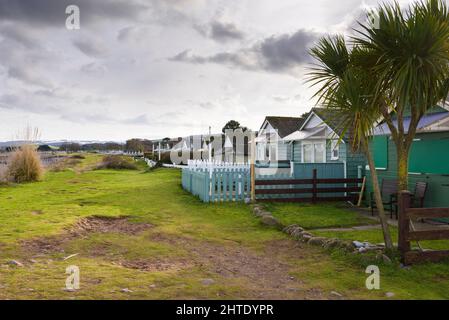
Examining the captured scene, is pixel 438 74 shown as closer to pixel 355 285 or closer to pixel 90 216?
pixel 355 285

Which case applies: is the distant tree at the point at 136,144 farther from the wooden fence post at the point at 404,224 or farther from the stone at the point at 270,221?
the wooden fence post at the point at 404,224

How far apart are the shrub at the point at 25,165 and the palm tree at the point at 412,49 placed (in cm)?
1927

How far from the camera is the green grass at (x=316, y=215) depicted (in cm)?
1046

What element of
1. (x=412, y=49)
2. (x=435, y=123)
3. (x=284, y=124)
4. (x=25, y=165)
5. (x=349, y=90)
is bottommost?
(x=25, y=165)

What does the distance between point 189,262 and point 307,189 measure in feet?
30.4

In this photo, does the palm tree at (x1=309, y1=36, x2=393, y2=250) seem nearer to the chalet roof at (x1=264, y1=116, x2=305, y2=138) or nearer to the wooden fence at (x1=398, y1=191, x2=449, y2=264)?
the wooden fence at (x1=398, y1=191, x2=449, y2=264)

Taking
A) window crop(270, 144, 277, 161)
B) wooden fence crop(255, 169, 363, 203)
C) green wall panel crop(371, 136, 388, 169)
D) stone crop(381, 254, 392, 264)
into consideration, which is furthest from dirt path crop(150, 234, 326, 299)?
window crop(270, 144, 277, 161)

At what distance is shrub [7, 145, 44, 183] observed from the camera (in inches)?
802

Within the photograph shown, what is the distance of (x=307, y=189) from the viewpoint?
14867 millimetres

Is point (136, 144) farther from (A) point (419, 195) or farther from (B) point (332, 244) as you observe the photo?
(B) point (332, 244)

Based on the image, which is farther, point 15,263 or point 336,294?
point 15,263

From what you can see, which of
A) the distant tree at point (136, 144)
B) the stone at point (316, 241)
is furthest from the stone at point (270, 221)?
the distant tree at point (136, 144)

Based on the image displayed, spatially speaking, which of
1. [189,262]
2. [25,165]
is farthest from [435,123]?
[25,165]
